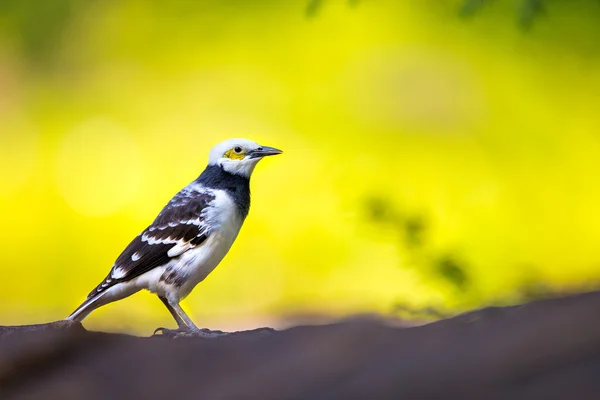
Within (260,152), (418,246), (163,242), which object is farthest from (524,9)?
(163,242)

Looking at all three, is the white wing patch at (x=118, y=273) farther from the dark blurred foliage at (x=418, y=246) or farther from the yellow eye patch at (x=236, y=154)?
the dark blurred foliage at (x=418, y=246)

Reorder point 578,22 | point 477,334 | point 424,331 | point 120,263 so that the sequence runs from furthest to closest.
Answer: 1. point 578,22
2. point 120,263
3. point 424,331
4. point 477,334

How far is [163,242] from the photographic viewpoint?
3.34 m

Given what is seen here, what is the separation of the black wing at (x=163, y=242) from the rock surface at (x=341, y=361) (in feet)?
3.57

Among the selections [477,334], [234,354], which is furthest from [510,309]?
[234,354]

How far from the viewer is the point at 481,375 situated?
148cm

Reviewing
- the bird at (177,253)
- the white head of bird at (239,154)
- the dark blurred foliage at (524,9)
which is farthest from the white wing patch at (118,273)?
the dark blurred foliage at (524,9)

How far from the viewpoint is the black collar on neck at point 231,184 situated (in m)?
3.50

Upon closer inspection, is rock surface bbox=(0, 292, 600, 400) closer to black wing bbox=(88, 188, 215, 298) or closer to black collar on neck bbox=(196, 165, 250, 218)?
black wing bbox=(88, 188, 215, 298)

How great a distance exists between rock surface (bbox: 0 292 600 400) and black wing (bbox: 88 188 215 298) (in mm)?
1087

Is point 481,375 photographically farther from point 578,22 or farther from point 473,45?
point 473,45

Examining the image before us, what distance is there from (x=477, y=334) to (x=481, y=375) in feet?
0.50

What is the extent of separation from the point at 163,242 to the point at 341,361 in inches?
69.6

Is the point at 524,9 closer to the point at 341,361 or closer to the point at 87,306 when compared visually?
the point at 341,361
